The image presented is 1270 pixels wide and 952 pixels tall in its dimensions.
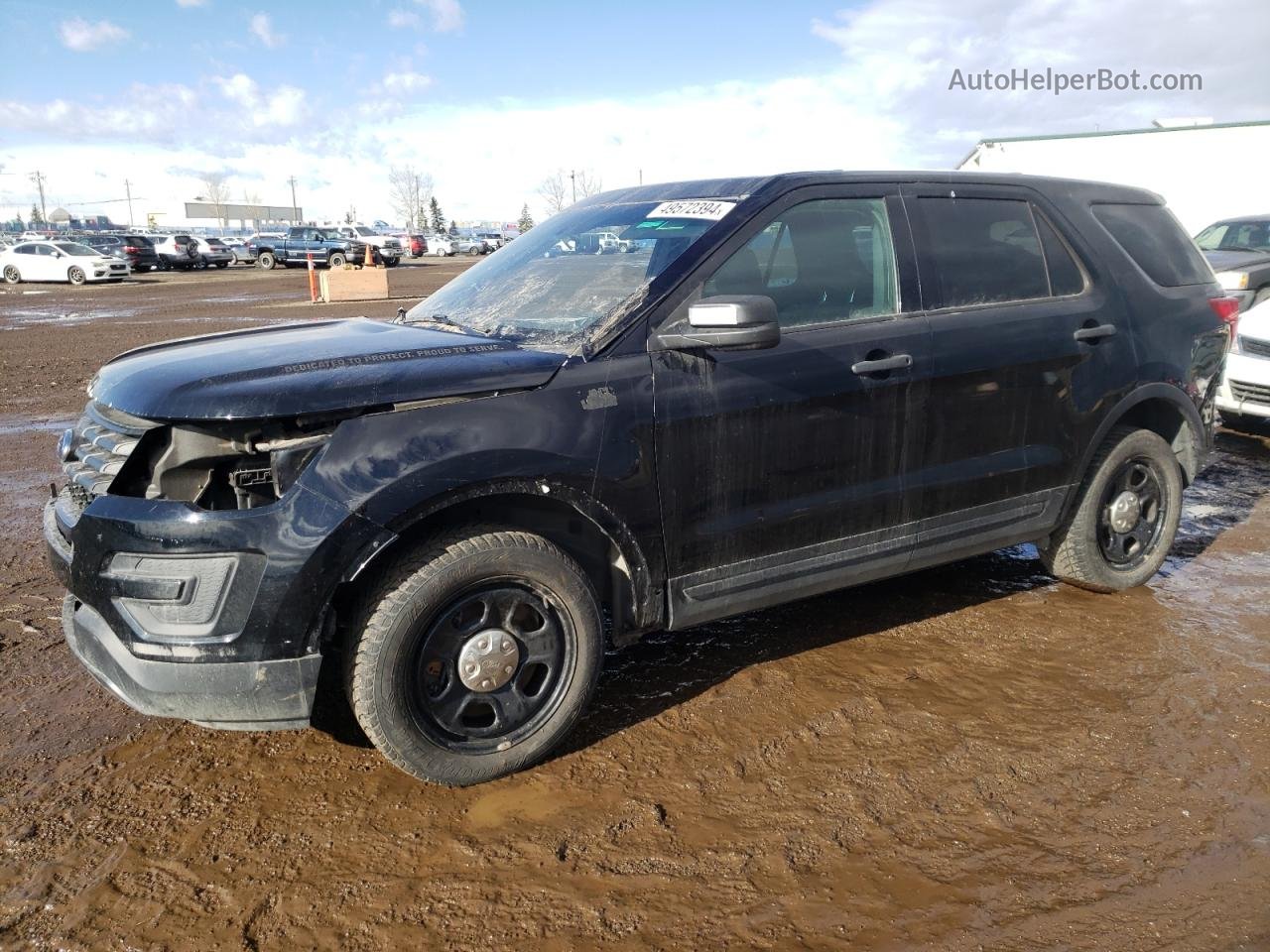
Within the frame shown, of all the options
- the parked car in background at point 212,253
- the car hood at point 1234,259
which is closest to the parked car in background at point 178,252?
the parked car in background at point 212,253

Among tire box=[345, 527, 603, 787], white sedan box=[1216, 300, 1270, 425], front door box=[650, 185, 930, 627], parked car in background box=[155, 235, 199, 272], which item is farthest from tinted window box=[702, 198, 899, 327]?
parked car in background box=[155, 235, 199, 272]

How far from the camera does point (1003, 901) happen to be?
2.57 metres

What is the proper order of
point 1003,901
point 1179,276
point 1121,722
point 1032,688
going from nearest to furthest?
point 1003,901 → point 1121,722 → point 1032,688 → point 1179,276

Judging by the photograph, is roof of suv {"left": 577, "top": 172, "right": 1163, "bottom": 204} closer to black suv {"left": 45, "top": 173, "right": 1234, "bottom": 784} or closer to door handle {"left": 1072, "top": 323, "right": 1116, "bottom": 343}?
black suv {"left": 45, "top": 173, "right": 1234, "bottom": 784}

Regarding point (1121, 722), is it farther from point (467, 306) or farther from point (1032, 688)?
point (467, 306)

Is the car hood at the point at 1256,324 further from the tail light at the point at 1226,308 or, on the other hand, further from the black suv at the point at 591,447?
the black suv at the point at 591,447

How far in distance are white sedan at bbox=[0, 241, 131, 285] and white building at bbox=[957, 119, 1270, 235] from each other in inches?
1056

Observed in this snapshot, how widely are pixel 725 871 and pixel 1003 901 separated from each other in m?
0.73

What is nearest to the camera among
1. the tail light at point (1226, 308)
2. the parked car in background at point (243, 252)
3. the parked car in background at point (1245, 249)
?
the tail light at point (1226, 308)

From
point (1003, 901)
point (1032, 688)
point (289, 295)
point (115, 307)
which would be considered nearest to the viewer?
point (1003, 901)

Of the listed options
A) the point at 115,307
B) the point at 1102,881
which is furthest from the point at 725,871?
the point at 115,307

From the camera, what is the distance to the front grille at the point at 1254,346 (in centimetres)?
783

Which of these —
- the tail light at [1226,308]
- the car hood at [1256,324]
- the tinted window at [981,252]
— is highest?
the tinted window at [981,252]

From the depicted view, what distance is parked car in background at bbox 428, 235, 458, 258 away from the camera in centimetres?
6144
